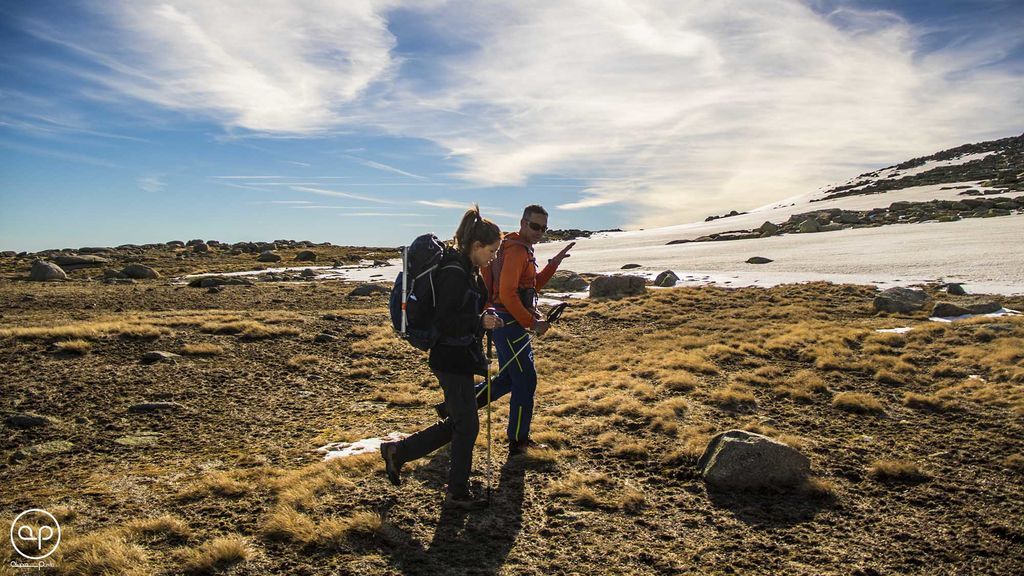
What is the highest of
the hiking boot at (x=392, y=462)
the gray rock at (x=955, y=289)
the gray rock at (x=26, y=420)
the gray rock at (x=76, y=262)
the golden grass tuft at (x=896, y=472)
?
the gray rock at (x=76, y=262)

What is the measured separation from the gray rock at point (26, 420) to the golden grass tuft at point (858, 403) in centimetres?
1276

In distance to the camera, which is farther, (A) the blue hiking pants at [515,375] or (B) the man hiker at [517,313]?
(A) the blue hiking pants at [515,375]

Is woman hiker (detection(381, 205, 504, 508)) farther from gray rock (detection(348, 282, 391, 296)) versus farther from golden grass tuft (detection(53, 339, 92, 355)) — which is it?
gray rock (detection(348, 282, 391, 296))

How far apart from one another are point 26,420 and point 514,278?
798cm

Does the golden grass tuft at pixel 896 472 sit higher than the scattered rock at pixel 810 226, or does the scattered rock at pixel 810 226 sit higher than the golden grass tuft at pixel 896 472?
the scattered rock at pixel 810 226

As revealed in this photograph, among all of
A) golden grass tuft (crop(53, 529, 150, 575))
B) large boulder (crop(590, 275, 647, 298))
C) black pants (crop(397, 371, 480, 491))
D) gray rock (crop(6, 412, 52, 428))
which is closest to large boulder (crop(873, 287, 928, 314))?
large boulder (crop(590, 275, 647, 298))

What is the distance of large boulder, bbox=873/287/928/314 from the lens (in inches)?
701

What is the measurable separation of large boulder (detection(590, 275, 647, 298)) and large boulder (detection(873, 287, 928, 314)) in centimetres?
985

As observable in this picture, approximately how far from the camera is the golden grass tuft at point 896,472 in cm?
618

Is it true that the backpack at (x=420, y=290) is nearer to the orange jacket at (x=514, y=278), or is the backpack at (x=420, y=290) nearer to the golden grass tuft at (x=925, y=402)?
the orange jacket at (x=514, y=278)

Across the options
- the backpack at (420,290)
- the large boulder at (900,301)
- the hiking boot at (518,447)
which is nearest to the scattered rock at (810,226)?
the large boulder at (900,301)

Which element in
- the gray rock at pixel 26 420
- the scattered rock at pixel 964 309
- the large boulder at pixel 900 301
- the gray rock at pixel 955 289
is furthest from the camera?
the gray rock at pixel 955 289

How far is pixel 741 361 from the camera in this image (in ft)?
41.1

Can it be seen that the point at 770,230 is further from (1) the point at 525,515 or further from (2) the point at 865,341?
(1) the point at 525,515
